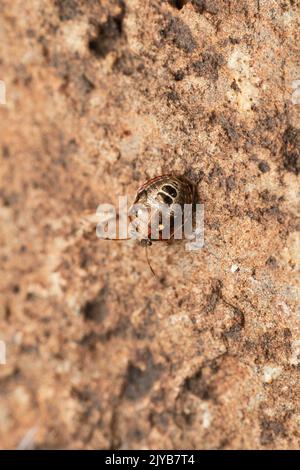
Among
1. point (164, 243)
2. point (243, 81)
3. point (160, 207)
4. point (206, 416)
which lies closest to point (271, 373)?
point (206, 416)

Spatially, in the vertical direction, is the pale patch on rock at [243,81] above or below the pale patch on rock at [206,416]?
above

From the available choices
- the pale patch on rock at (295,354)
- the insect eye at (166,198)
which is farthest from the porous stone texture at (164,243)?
the insect eye at (166,198)

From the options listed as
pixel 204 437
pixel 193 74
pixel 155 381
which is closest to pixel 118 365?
pixel 155 381

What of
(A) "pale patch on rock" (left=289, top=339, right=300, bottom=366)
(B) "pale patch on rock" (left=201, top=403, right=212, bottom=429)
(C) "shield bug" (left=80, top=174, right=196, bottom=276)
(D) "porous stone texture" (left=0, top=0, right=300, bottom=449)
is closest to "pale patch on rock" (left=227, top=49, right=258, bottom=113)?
(D) "porous stone texture" (left=0, top=0, right=300, bottom=449)

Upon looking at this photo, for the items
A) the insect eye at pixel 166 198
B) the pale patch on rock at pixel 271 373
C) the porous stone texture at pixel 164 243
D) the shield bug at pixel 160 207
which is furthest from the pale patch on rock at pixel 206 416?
the insect eye at pixel 166 198

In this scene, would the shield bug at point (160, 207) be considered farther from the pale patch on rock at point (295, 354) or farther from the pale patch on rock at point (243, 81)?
the pale patch on rock at point (295, 354)

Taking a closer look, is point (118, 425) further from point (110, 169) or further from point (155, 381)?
point (110, 169)

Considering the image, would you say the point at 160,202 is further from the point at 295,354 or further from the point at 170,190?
the point at 295,354

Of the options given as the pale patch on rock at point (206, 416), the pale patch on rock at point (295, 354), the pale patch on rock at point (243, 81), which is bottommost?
the pale patch on rock at point (206, 416)
